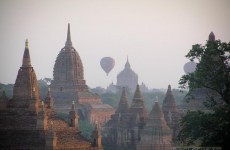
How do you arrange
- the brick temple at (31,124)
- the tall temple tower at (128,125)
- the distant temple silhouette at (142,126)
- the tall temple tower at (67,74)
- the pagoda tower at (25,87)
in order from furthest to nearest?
the tall temple tower at (67,74) < the tall temple tower at (128,125) < the distant temple silhouette at (142,126) < the pagoda tower at (25,87) < the brick temple at (31,124)

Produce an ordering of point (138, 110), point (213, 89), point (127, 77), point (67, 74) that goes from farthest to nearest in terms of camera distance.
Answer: point (127, 77) < point (67, 74) < point (138, 110) < point (213, 89)

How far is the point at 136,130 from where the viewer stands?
189ft

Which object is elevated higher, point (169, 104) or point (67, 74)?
point (67, 74)

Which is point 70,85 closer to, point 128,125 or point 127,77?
point 128,125

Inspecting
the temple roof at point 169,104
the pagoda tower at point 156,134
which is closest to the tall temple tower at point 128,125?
the temple roof at point 169,104

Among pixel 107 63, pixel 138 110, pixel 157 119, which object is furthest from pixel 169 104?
pixel 107 63

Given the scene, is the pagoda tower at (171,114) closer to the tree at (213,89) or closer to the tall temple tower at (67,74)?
the tall temple tower at (67,74)

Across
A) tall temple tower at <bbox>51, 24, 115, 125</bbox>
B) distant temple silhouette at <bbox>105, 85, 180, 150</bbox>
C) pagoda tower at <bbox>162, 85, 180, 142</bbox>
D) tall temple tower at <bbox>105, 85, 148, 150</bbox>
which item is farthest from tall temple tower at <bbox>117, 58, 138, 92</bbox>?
pagoda tower at <bbox>162, 85, 180, 142</bbox>

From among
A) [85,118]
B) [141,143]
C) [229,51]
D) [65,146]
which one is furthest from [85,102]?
[229,51]

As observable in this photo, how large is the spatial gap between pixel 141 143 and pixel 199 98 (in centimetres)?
606

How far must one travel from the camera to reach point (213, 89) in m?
29.5

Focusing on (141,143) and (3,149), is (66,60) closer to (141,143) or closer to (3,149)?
(141,143)

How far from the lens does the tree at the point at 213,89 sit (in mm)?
27953

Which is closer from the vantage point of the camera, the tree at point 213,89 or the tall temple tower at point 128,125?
the tree at point 213,89
